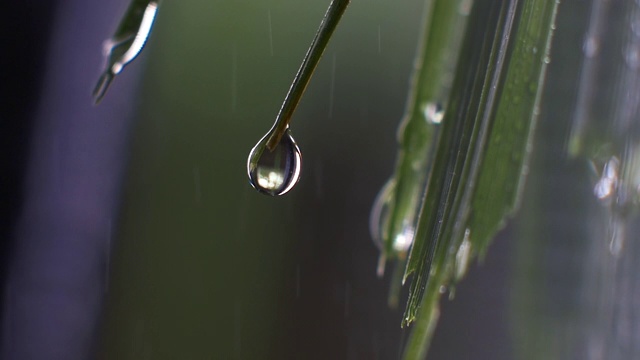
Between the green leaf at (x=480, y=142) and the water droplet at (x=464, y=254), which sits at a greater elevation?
the green leaf at (x=480, y=142)

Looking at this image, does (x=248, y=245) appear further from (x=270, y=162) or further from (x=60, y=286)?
(x=270, y=162)

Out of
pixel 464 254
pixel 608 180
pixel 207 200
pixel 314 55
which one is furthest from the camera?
pixel 207 200

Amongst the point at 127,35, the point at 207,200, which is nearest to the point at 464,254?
the point at 127,35

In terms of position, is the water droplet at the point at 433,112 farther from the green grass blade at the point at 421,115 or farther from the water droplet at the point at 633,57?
the water droplet at the point at 633,57

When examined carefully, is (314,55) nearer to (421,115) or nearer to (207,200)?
(421,115)

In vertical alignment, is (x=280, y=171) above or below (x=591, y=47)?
below

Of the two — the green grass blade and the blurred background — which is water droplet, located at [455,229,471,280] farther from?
the blurred background

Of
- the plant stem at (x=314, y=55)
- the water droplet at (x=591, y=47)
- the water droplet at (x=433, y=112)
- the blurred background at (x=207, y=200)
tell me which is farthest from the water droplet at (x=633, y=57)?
A: the blurred background at (x=207, y=200)
